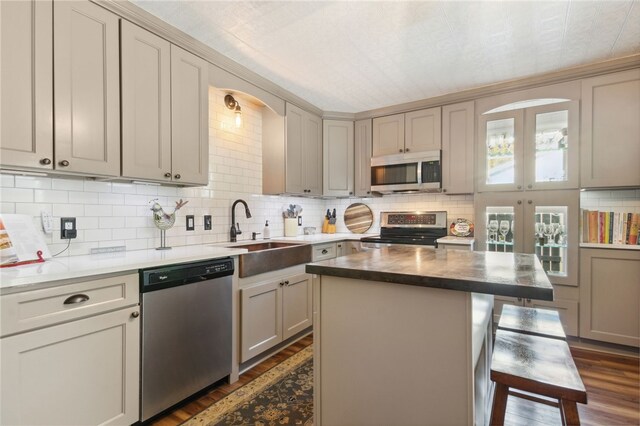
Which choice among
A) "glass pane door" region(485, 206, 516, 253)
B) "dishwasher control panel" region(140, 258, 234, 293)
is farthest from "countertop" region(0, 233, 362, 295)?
"glass pane door" region(485, 206, 516, 253)

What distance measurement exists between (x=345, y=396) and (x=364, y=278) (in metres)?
0.56

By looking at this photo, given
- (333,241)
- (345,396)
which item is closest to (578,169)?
(333,241)

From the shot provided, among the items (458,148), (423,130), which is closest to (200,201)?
(423,130)

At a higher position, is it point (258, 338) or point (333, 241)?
point (333, 241)

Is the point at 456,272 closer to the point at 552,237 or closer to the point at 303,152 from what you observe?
the point at 552,237

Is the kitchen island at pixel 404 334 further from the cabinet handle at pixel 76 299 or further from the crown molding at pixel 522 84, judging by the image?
the crown molding at pixel 522 84

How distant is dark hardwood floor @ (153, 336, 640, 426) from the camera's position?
5.82 ft

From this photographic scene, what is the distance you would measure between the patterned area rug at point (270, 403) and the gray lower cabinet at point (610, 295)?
2.53m

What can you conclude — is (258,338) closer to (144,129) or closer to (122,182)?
(122,182)

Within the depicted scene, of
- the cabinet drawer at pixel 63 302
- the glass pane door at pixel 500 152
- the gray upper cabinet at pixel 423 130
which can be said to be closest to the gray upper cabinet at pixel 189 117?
the cabinet drawer at pixel 63 302

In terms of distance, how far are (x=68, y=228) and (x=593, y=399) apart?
3495 millimetres

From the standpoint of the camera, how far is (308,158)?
11.9ft

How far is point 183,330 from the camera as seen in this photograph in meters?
1.82

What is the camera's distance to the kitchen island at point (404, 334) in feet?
3.69
